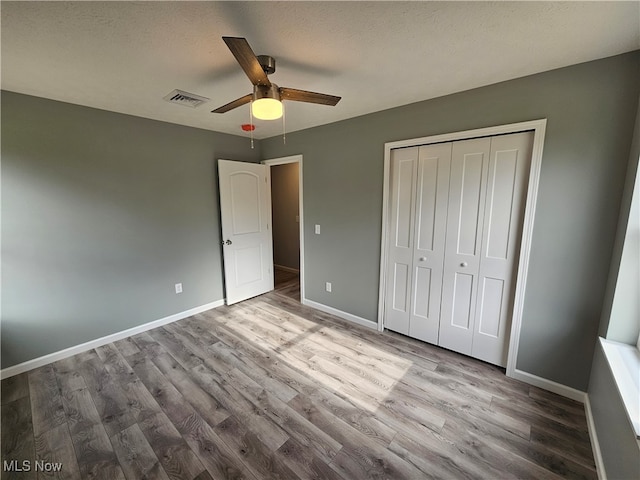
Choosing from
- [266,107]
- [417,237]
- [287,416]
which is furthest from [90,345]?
[417,237]

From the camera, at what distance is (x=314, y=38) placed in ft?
4.62

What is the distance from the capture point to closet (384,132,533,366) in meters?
2.01

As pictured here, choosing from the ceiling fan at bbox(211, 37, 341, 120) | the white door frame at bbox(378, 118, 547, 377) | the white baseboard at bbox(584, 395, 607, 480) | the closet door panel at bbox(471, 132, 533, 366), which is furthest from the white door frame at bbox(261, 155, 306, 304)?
the white baseboard at bbox(584, 395, 607, 480)

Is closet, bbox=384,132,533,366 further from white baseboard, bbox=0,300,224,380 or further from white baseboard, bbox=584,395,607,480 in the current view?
white baseboard, bbox=0,300,224,380

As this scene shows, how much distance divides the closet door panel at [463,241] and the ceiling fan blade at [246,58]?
1.67 m

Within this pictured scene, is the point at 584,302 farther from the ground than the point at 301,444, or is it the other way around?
the point at 584,302

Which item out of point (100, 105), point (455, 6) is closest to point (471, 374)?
point (455, 6)

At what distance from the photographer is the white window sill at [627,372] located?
1088 millimetres

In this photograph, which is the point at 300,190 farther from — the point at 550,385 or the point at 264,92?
the point at 550,385

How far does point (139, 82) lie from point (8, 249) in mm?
1710

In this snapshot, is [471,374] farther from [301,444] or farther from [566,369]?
[301,444]

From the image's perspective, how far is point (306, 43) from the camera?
145cm

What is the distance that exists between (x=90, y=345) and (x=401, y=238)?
3238mm

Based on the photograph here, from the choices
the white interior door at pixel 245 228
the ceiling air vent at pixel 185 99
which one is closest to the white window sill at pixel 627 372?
the ceiling air vent at pixel 185 99
